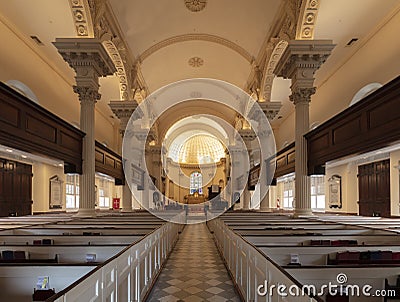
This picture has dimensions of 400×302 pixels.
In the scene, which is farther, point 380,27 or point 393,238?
point 380,27

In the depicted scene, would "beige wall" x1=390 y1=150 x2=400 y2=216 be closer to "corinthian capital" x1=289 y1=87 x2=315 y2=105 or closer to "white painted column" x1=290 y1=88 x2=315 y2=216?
"white painted column" x1=290 y1=88 x2=315 y2=216

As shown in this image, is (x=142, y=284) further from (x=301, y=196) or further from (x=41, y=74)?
(x=41, y=74)

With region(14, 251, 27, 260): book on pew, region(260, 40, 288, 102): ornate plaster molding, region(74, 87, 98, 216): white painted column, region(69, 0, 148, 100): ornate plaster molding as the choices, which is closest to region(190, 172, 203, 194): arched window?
region(69, 0, 148, 100): ornate plaster molding

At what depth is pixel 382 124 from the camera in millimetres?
5484

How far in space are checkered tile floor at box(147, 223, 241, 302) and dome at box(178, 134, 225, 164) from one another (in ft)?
90.9

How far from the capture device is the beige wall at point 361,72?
10406 millimetres

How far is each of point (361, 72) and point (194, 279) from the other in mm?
9226

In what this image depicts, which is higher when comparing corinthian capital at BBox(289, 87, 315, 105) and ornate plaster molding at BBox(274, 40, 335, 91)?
ornate plaster molding at BBox(274, 40, 335, 91)

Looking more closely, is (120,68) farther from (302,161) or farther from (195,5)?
(302,161)

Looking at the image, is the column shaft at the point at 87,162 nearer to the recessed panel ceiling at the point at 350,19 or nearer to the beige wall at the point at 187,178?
the recessed panel ceiling at the point at 350,19

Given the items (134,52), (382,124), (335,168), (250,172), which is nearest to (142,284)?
(382,124)

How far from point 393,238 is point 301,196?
137 inches

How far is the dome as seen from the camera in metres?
37.2

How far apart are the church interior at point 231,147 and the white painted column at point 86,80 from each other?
0.03 metres
